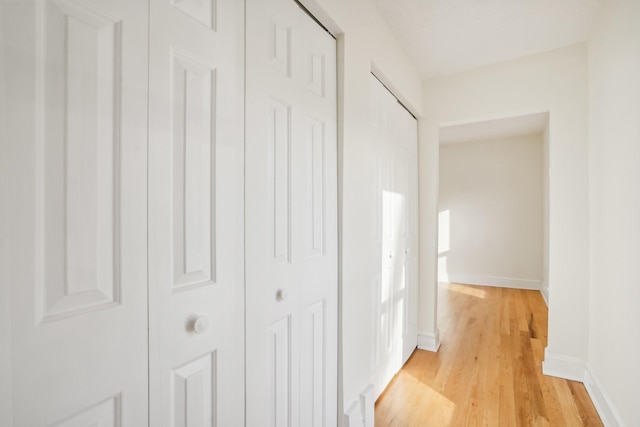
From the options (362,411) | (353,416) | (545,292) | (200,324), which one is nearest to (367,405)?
(362,411)

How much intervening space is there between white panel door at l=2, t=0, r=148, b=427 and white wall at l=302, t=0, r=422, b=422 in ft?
2.89

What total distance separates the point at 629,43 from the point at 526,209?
3.83 meters

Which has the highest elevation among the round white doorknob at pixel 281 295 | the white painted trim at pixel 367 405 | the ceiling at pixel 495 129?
the ceiling at pixel 495 129

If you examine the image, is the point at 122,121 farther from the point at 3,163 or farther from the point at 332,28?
the point at 332,28

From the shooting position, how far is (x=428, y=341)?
273cm

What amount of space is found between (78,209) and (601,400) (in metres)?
2.70

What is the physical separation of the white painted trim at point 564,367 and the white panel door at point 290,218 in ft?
6.13

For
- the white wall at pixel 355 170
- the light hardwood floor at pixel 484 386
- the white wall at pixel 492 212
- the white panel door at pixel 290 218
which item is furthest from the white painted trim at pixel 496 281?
the white panel door at pixel 290 218

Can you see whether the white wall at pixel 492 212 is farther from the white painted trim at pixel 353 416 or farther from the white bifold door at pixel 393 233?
the white painted trim at pixel 353 416

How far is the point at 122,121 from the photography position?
2.14ft

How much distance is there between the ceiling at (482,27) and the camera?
182cm

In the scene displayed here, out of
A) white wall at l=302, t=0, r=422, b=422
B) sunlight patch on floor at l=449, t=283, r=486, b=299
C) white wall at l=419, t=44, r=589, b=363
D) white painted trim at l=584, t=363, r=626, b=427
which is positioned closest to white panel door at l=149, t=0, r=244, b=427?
white wall at l=302, t=0, r=422, b=422

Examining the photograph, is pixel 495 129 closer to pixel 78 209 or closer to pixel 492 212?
pixel 492 212

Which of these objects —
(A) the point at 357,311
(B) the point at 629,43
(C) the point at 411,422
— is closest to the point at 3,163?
(A) the point at 357,311
